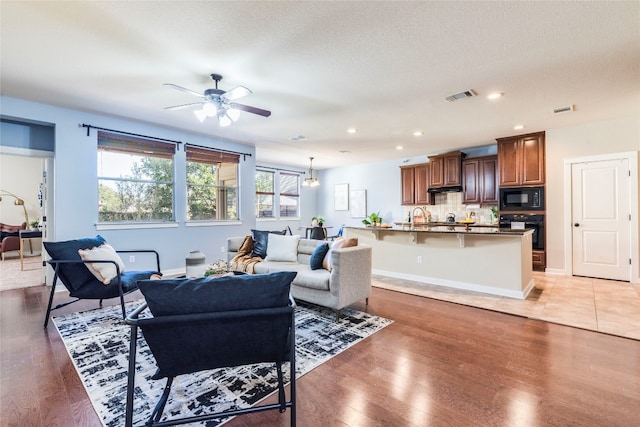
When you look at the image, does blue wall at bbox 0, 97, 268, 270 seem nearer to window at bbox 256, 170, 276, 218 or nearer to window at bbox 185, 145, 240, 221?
window at bbox 185, 145, 240, 221

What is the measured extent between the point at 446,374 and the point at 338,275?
1.24 m

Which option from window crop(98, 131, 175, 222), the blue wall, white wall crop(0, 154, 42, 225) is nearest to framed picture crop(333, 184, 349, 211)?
the blue wall

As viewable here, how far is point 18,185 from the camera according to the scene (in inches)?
290

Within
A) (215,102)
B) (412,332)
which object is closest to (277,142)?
(215,102)

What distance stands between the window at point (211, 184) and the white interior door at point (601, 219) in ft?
20.7

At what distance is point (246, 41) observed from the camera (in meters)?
2.48

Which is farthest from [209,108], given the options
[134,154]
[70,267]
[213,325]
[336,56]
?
[134,154]

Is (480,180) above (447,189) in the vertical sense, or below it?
above

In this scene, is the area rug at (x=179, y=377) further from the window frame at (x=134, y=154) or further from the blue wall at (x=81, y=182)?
the window frame at (x=134, y=154)

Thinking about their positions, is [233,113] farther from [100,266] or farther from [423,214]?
[423,214]

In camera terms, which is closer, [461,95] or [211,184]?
[461,95]

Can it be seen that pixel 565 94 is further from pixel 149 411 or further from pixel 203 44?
pixel 149 411

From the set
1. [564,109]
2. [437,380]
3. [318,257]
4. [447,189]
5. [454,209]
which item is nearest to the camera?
[437,380]

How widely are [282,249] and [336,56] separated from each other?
7.87 feet
